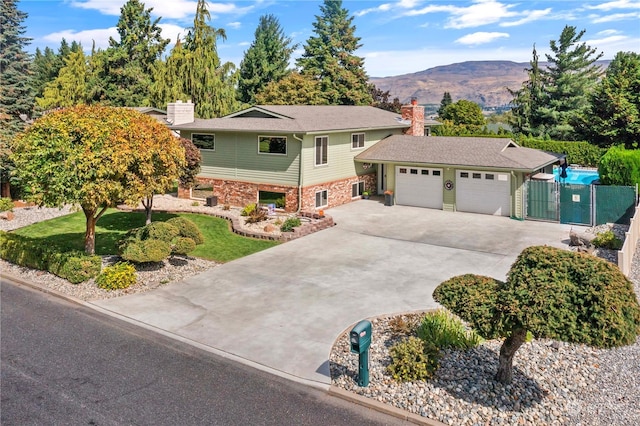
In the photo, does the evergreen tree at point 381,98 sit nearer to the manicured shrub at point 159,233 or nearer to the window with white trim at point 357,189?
the window with white trim at point 357,189

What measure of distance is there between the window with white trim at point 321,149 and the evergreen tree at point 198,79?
75.1 feet

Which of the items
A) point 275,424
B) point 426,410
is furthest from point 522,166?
point 275,424

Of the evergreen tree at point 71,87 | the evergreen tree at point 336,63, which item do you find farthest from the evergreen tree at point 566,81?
the evergreen tree at point 71,87

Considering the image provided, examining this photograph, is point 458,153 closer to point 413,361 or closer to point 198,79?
point 413,361

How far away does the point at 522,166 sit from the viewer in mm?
23297

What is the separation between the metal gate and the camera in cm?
2186

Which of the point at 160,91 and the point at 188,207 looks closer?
the point at 188,207

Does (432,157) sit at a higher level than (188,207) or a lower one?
higher

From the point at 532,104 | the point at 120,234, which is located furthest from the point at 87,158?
the point at 532,104

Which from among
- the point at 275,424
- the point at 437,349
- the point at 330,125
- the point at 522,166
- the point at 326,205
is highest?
the point at 330,125

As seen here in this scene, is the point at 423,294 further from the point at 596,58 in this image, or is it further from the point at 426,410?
the point at 596,58

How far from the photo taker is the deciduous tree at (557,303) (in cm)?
695

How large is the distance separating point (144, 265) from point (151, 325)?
5044 mm

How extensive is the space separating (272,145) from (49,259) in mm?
13131
